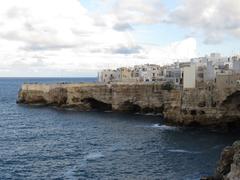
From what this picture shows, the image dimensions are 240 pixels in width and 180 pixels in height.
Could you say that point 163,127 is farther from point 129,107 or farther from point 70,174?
point 70,174

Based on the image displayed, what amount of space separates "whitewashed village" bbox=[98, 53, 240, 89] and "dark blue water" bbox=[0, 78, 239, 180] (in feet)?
27.1

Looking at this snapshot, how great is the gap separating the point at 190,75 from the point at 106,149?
78.5ft

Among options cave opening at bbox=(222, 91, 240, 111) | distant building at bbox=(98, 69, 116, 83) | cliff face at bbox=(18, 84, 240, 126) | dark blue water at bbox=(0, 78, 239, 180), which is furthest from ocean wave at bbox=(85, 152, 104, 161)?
distant building at bbox=(98, 69, 116, 83)

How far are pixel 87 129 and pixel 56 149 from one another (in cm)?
1535

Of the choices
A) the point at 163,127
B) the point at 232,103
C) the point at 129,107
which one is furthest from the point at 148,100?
the point at 232,103

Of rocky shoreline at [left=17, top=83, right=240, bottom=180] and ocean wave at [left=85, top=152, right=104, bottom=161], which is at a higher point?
rocky shoreline at [left=17, top=83, right=240, bottom=180]

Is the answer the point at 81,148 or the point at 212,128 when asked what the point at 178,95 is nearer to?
the point at 212,128

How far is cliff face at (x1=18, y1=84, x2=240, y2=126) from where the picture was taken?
65.8 metres

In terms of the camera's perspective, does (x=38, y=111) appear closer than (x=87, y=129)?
No

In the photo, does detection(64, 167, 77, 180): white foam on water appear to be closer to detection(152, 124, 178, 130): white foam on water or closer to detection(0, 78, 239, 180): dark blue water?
detection(0, 78, 239, 180): dark blue water

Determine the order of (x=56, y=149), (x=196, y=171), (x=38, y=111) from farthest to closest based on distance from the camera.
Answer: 1. (x=38, y=111)
2. (x=56, y=149)
3. (x=196, y=171)

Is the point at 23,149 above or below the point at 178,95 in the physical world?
below

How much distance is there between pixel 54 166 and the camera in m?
45.4

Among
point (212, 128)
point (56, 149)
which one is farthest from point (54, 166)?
point (212, 128)
